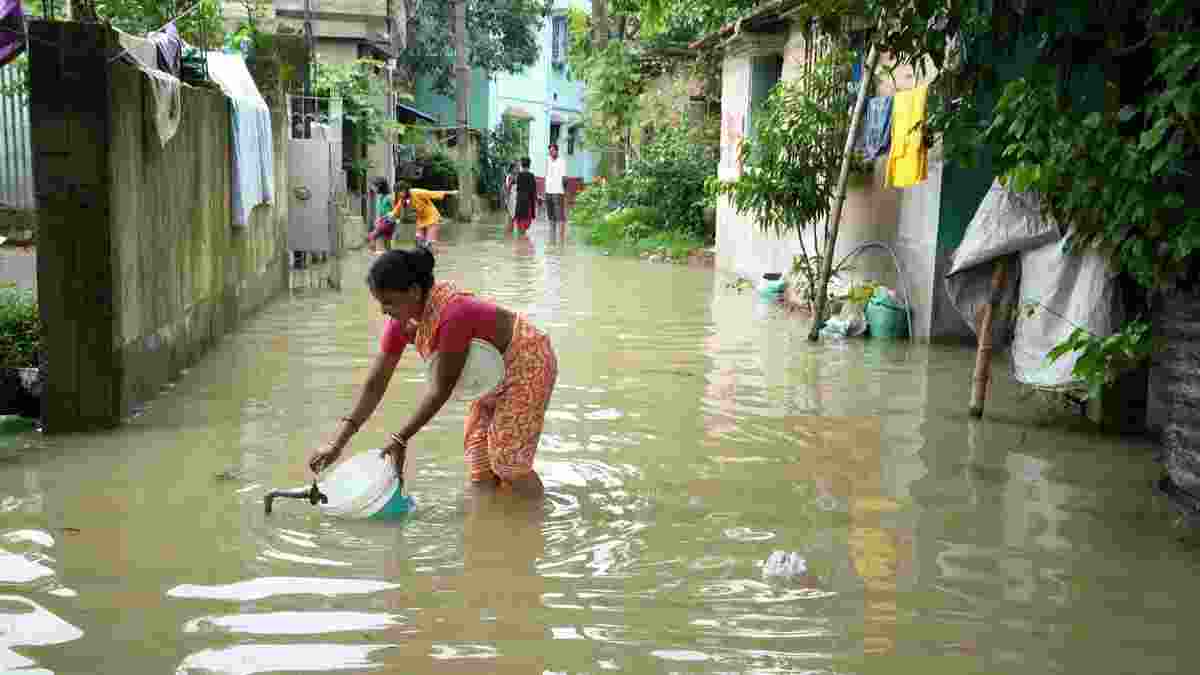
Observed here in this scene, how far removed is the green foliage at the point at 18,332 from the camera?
721 centimetres

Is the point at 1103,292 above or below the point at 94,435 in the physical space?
above

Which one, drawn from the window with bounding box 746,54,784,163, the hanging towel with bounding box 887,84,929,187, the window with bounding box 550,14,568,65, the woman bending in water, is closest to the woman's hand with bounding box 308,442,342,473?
the woman bending in water

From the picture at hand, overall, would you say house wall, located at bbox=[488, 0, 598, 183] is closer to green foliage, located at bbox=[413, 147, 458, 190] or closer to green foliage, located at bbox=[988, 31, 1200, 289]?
green foliage, located at bbox=[413, 147, 458, 190]

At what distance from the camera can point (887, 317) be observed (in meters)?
10.9

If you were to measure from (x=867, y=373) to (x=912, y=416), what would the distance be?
4.91 feet

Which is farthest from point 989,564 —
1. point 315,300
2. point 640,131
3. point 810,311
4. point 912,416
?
point 640,131

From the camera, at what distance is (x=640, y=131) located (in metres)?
25.2

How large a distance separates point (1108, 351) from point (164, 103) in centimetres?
519

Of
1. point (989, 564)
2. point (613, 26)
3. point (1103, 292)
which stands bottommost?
point (989, 564)

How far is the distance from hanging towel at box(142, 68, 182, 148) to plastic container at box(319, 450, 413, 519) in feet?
10.2

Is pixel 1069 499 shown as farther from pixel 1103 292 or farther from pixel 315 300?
pixel 315 300

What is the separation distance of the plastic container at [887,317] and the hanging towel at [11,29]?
6.90 meters

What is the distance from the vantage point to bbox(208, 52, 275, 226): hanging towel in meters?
10.1

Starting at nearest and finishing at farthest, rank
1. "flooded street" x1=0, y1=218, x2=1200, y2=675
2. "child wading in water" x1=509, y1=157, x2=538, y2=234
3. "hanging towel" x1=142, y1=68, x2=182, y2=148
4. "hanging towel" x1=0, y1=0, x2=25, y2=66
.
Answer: "flooded street" x1=0, y1=218, x2=1200, y2=675
"hanging towel" x1=142, y1=68, x2=182, y2=148
"hanging towel" x1=0, y1=0, x2=25, y2=66
"child wading in water" x1=509, y1=157, x2=538, y2=234
